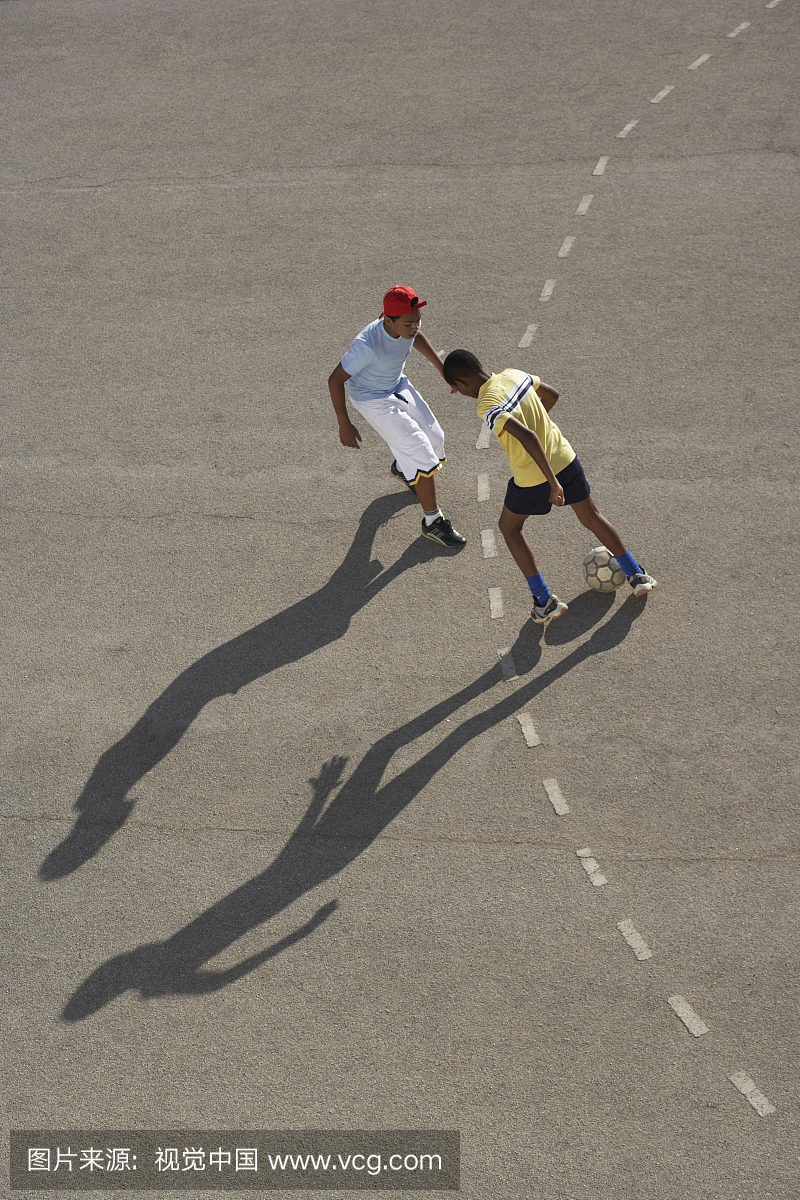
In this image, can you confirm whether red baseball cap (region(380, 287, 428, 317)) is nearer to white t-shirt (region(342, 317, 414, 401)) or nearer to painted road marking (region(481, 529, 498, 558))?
white t-shirt (region(342, 317, 414, 401))

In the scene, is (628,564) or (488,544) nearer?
(628,564)

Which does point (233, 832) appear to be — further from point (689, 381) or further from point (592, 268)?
point (592, 268)

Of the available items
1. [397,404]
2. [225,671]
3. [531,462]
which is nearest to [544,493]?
[531,462]

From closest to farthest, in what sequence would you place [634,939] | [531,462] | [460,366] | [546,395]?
[634,939] → [460,366] → [531,462] → [546,395]

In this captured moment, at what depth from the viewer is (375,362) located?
7.36 m

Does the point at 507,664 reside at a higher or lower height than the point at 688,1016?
higher

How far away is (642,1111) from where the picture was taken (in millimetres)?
4953

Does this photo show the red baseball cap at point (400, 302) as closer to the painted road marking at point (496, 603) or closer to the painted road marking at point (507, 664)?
the painted road marking at point (496, 603)

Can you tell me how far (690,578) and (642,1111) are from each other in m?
3.76

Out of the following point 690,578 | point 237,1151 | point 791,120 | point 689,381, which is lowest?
point 237,1151

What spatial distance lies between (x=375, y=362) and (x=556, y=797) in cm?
348

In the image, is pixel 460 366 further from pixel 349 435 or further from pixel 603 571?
pixel 603 571

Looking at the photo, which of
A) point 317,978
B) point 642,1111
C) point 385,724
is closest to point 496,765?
point 385,724

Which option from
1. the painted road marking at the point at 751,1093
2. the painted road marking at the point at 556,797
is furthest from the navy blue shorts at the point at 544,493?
the painted road marking at the point at 751,1093
